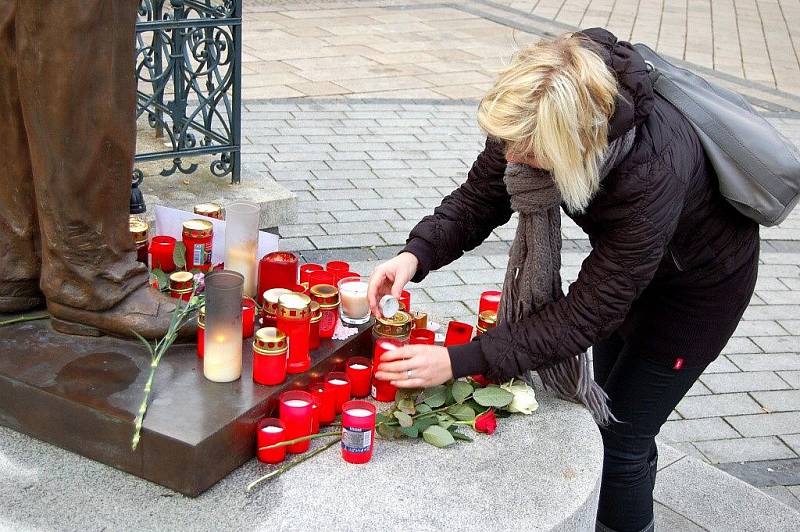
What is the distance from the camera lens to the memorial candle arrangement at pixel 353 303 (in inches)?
110

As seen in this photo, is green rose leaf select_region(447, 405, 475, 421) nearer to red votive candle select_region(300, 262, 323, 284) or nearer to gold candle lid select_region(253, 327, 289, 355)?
gold candle lid select_region(253, 327, 289, 355)

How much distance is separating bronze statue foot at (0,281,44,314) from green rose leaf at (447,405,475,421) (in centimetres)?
108

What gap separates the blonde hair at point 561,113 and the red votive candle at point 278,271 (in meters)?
0.85

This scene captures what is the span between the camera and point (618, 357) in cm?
289

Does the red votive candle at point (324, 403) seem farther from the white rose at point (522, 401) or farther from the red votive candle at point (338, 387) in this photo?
the white rose at point (522, 401)

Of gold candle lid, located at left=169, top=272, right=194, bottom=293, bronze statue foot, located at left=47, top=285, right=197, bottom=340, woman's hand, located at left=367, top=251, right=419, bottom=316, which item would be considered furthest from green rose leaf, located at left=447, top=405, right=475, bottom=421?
gold candle lid, located at left=169, top=272, right=194, bottom=293

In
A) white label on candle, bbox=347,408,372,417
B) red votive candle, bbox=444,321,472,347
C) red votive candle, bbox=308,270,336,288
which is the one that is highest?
red votive candle, bbox=308,270,336,288

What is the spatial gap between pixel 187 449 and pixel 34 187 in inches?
31.6

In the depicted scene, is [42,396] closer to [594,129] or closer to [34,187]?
[34,187]

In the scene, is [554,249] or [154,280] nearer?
[554,249]

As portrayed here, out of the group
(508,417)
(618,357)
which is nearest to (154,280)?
(508,417)

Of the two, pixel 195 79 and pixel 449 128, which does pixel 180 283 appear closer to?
pixel 195 79

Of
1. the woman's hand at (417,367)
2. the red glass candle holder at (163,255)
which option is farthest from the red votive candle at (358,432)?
the red glass candle holder at (163,255)

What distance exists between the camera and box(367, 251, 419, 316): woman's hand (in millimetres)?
2693
